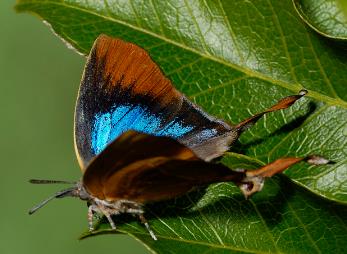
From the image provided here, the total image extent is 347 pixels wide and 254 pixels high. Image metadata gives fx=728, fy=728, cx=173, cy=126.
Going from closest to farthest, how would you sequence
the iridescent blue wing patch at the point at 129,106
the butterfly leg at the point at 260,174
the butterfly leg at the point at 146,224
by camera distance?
the butterfly leg at the point at 260,174 < the butterfly leg at the point at 146,224 < the iridescent blue wing patch at the point at 129,106

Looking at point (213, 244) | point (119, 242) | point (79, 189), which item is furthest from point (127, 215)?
point (119, 242)

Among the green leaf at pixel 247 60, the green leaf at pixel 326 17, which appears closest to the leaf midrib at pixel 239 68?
the green leaf at pixel 247 60

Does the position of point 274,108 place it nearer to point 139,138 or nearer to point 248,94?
point 248,94

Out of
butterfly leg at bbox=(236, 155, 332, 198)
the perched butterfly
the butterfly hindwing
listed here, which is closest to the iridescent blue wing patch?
the perched butterfly

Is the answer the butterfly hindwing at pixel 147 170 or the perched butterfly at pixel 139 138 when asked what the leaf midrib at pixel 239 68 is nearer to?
the perched butterfly at pixel 139 138

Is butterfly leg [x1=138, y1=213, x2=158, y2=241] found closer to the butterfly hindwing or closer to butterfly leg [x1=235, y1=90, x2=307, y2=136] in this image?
the butterfly hindwing

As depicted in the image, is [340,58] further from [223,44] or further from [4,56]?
[4,56]

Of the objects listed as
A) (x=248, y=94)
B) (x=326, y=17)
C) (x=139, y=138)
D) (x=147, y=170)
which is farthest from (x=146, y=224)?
(x=326, y=17)
